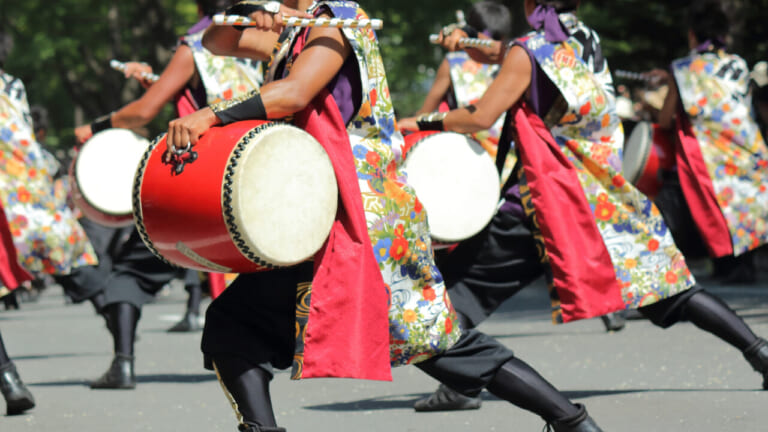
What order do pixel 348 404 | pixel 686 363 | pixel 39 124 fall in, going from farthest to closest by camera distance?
pixel 39 124, pixel 686 363, pixel 348 404

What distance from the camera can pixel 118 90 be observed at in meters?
27.8

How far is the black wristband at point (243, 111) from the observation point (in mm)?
3652

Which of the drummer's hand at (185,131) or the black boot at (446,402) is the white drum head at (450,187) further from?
the drummer's hand at (185,131)

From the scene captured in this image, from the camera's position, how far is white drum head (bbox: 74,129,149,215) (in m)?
6.61

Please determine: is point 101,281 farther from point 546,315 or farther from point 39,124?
point 39,124

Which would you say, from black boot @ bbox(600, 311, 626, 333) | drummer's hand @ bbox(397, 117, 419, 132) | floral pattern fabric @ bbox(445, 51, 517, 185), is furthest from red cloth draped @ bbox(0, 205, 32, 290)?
black boot @ bbox(600, 311, 626, 333)

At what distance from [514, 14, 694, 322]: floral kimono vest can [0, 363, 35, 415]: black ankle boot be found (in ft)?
7.68

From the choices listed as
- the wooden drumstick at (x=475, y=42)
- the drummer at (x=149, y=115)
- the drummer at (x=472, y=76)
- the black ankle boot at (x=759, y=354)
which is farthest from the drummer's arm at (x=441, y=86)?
the black ankle boot at (x=759, y=354)

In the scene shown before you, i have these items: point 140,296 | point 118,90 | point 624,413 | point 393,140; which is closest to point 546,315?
point 140,296

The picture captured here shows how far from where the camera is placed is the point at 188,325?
10461 millimetres

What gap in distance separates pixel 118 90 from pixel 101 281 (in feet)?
66.3

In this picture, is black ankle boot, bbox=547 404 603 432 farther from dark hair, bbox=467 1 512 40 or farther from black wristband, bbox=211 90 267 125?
dark hair, bbox=467 1 512 40

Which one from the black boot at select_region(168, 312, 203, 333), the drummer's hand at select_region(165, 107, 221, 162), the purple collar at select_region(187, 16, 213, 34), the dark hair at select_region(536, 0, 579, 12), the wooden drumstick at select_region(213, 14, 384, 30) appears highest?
the wooden drumstick at select_region(213, 14, 384, 30)

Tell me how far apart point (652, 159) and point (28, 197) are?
327 cm
